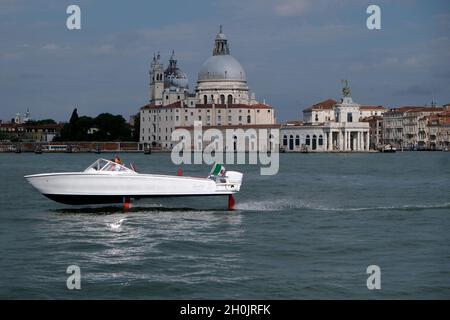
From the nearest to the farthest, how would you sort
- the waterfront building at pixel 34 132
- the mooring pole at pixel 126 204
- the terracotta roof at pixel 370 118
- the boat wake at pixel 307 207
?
the mooring pole at pixel 126 204, the boat wake at pixel 307 207, the terracotta roof at pixel 370 118, the waterfront building at pixel 34 132

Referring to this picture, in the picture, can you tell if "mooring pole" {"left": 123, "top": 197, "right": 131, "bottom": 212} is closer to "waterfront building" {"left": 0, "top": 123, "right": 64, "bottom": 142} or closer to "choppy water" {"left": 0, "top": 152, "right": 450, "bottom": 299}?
"choppy water" {"left": 0, "top": 152, "right": 450, "bottom": 299}

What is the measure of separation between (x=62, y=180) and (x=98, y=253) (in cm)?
540

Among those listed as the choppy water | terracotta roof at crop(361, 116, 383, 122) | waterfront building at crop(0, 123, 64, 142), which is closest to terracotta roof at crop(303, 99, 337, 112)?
terracotta roof at crop(361, 116, 383, 122)

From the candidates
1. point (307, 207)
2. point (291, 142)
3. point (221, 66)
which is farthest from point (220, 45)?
point (307, 207)

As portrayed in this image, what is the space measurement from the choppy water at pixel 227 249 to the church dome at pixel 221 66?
84.1m

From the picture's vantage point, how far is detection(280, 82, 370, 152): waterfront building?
4222 inches

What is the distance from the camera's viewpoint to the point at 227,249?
14742 millimetres

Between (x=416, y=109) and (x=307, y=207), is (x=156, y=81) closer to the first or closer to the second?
(x=416, y=109)

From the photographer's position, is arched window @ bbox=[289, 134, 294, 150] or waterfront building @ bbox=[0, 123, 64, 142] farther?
waterfront building @ bbox=[0, 123, 64, 142]

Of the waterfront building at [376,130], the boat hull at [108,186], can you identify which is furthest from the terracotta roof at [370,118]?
the boat hull at [108,186]

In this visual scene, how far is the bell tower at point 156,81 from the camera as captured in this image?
110 m

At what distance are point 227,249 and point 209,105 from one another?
92.3 metres

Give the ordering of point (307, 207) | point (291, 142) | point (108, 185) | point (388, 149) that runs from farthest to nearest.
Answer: point (291, 142) < point (388, 149) < point (307, 207) < point (108, 185)

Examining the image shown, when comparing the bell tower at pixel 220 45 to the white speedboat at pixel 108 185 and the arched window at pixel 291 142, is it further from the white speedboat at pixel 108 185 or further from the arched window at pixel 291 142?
the white speedboat at pixel 108 185
